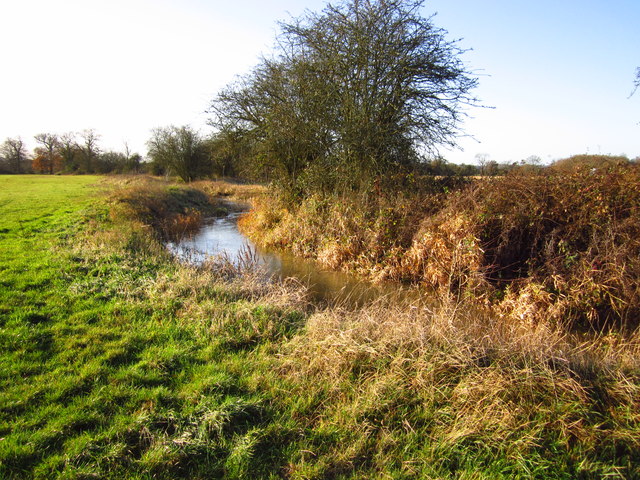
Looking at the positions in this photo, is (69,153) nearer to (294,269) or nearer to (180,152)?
(180,152)

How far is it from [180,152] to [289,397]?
39733 mm

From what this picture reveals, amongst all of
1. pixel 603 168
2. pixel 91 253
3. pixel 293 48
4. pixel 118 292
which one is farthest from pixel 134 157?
pixel 603 168

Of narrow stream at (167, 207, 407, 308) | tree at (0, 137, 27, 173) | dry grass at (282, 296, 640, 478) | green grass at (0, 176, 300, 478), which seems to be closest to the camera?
green grass at (0, 176, 300, 478)

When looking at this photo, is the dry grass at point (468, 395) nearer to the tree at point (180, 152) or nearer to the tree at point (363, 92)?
the tree at point (363, 92)

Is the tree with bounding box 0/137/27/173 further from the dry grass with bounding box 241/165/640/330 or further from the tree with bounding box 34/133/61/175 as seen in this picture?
the dry grass with bounding box 241/165/640/330

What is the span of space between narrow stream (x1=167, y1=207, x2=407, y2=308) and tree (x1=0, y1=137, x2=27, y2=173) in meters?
48.5

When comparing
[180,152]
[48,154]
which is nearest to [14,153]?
[48,154]

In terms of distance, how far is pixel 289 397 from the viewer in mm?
3691

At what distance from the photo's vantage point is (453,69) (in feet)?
36.7

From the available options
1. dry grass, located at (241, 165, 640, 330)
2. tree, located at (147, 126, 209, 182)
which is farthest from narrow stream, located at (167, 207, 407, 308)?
tree, located at (147, 126, 209, 182)

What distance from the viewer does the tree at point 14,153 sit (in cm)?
4897

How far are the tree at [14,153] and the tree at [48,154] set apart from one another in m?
2.04

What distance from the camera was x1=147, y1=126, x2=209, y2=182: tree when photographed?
127 ft

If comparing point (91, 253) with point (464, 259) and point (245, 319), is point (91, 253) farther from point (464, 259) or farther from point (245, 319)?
point (464, 259)
